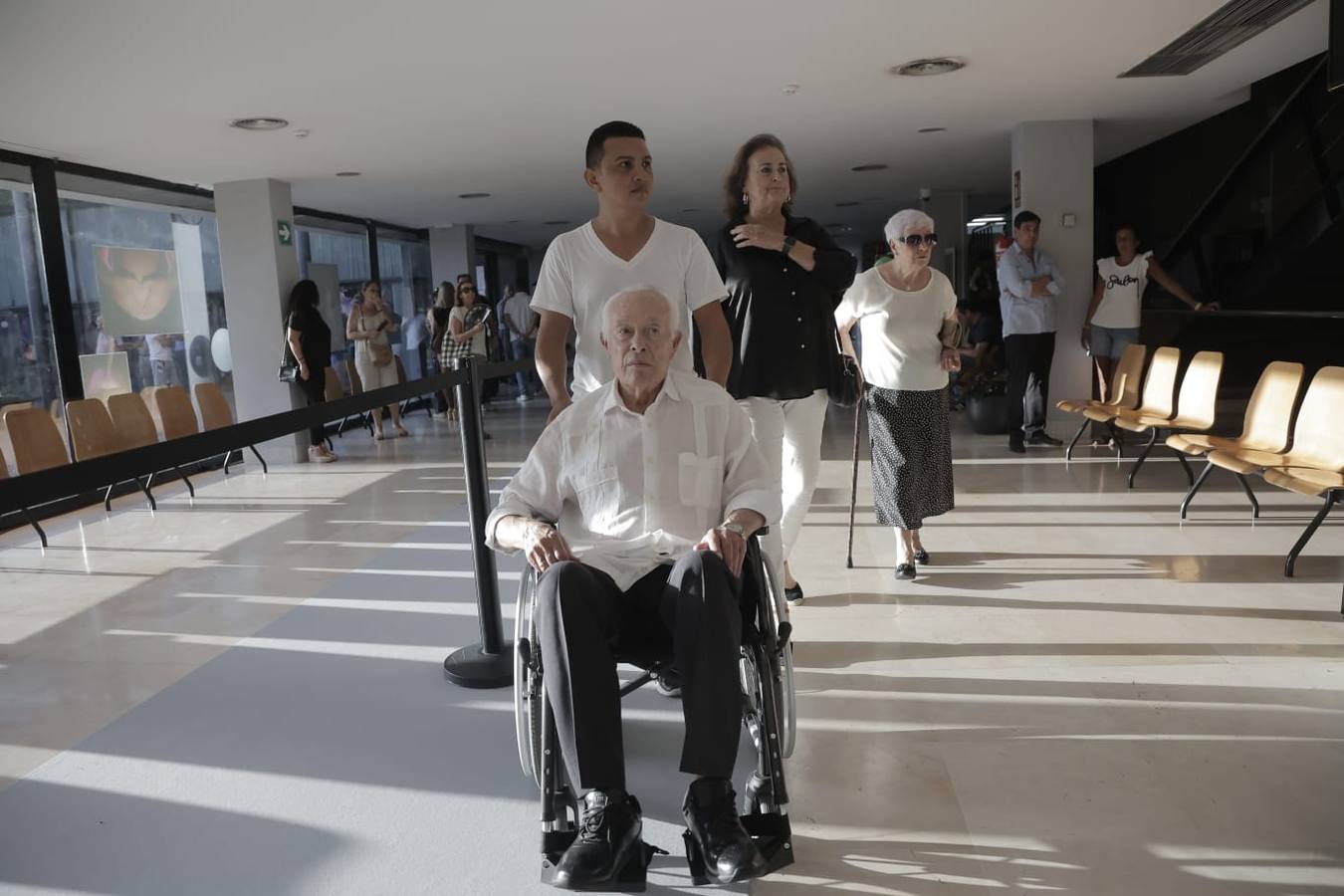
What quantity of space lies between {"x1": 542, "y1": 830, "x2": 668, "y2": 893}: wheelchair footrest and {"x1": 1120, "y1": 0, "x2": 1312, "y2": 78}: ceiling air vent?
4876 mm

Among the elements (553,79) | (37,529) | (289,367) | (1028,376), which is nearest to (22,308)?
(289,367)

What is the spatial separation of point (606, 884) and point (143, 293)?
26.7ft

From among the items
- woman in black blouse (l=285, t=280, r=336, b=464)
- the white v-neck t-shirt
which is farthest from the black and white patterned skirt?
woman in black blouse (l=285, t=280, r=336, b=464)

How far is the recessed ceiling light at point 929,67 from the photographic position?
5.55 metres

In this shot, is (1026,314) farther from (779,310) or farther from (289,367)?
(289,367)

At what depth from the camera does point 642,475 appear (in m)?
2.16

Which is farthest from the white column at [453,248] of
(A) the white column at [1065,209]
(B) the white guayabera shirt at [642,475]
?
(B) the white guayabera shirt at [642,475]

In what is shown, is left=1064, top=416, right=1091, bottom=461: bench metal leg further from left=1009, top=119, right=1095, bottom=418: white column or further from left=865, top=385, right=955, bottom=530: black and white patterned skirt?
left=865, top=385, right=955, bottom=530: black and white patterned skirt

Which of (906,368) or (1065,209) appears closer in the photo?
(906,368)

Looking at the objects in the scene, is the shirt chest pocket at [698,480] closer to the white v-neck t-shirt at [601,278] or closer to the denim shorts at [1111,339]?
the white v-neck t-shirt at [601,278]

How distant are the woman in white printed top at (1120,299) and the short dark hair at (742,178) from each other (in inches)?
196

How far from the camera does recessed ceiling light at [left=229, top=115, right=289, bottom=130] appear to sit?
20.2ft

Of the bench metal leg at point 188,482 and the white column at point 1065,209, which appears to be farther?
the white column at point 1065,209

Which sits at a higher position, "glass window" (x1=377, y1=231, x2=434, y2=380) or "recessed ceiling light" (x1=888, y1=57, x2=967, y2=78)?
"recessed ceiling light" (x1=888, y1=57, x2=967, y2=78)
